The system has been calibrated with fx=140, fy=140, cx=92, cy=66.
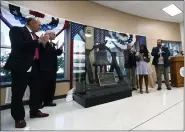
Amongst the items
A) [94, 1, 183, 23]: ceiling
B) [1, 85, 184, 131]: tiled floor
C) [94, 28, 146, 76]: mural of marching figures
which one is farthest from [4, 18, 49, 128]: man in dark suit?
[94, 1, 183, 23]: ceiling

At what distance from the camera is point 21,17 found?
269 cm

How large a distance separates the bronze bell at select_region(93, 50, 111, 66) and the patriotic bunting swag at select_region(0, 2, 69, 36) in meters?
1.06

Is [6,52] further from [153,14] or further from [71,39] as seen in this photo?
[153,14]

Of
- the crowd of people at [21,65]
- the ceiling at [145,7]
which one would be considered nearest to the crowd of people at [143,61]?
the ceiling at [145,7]

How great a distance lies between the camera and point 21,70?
162 cm

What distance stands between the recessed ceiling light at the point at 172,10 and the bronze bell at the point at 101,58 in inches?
117

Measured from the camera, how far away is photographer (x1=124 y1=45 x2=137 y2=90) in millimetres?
3944

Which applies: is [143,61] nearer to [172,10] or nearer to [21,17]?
[172,10]

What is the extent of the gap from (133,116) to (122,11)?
402 cm

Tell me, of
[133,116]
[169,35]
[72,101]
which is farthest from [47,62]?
[169,35]

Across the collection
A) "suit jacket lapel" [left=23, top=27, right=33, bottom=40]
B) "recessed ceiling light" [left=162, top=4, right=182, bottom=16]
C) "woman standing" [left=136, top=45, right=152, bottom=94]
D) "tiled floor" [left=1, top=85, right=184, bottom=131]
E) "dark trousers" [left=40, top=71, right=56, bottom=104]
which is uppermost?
"recessed ceiling light" [left=162, top=4, right=182, bottom=16]

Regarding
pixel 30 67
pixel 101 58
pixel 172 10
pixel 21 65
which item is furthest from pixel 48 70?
pixel 172 10

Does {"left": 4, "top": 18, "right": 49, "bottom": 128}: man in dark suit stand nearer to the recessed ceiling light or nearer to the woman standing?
the woman standing

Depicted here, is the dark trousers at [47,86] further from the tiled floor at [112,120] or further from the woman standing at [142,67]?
the woman standing at [142,67]
